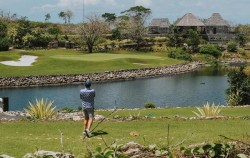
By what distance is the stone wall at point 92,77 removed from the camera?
63438 mm

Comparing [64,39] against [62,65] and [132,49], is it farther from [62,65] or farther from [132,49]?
[62,65]

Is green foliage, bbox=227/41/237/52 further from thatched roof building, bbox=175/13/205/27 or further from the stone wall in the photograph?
the stone wall

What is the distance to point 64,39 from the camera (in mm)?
109875

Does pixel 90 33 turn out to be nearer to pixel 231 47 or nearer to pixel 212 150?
pixel 231 47

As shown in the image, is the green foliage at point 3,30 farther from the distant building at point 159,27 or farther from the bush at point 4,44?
the distant building at point 159,27

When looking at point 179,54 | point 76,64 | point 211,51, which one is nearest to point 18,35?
point 76,64

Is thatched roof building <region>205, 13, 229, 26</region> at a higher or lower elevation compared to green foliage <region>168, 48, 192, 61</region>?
higher

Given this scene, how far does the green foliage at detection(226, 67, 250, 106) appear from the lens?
37.1 metres

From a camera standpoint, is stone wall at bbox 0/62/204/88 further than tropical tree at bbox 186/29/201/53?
No

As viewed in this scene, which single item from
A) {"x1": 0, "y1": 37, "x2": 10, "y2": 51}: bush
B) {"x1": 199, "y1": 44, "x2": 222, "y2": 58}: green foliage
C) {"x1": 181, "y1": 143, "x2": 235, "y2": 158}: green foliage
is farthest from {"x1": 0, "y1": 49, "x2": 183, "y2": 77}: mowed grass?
{"x1": 181, "y1": 143, "x2": 235, "y2": 158}: green foliage

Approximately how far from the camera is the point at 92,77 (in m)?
68.9

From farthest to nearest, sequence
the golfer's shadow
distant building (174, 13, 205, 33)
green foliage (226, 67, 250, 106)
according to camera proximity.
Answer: distant building (174, 13, 205, 33) → green foliage (226, 67, 250, 106) → the golfer's shadow

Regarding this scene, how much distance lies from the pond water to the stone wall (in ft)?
11.4

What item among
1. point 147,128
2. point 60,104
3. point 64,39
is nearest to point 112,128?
point 147,128
